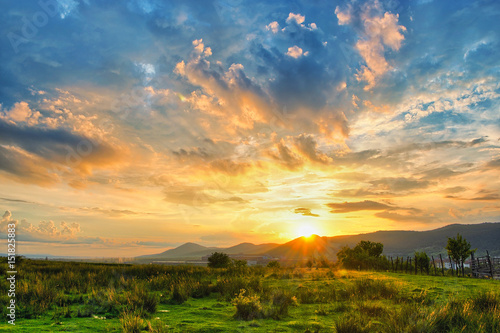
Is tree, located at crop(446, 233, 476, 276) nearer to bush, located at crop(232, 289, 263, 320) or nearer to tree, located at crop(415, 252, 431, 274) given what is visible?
tree, located at crop(415, 252, 431, 274)

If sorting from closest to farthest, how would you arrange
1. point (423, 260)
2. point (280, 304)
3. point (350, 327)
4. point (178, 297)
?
point (350, 327) < point (280, 304) < point (178, 297) < point (423, 260)

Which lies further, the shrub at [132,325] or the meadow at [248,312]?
the meadow at [248,312]

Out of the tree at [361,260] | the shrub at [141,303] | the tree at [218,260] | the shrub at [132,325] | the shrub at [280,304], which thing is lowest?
the tree at [361,260]

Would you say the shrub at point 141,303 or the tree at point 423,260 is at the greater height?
the shrub at point 141,303

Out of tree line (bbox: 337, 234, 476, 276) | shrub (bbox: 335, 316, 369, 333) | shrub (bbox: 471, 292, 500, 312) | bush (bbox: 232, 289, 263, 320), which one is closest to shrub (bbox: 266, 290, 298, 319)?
bush (bbox: 232, 289, 263, 320)

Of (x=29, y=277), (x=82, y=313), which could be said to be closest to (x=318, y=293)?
(x=82, y=313)

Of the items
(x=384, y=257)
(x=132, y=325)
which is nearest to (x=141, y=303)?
(x=132, y=325)

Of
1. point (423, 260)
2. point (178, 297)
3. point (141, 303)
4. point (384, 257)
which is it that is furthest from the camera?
point (384, 257)

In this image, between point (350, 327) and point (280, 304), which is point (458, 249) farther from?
point (350, 327)

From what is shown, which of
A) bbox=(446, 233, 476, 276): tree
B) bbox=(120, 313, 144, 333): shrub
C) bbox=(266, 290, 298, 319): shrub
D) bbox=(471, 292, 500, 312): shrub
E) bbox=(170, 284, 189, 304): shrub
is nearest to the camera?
bbox=(120, 313, 144, 333): shrub

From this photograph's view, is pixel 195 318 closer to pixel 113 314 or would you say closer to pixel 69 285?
pixel 113 314

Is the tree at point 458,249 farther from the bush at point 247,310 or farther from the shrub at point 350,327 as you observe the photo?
the shrub at point 350,327

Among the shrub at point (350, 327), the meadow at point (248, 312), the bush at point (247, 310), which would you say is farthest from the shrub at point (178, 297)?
the shrub at point (350, 327)

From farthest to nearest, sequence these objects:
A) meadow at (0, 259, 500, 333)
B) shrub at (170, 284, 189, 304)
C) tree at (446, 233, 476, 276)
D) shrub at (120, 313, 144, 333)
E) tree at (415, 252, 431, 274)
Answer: tree at (415, 252, 431, 274)
tree at (446, 233, 476, 276)
shrub at (170, 284, 189, 304)
meadow at (0, 259, 500, 333)
shrub at (120, 313, 144, 333)
